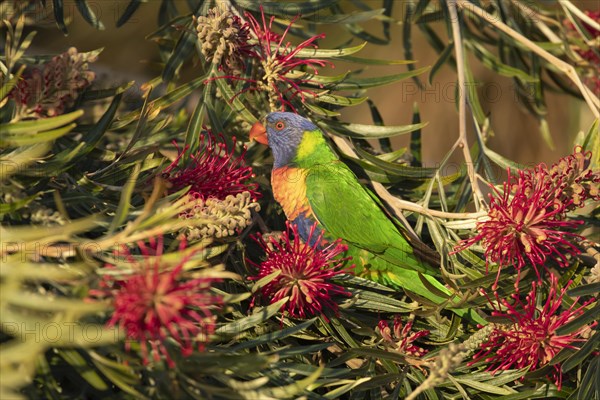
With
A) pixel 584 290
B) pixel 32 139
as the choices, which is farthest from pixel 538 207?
pixel 32 139

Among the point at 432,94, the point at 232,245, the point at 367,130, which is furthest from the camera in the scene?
the point at 432,94

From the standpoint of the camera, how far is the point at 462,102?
148 cm

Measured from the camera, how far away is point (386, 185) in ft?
4.87

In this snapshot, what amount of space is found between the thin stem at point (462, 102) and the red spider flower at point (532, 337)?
27 cm

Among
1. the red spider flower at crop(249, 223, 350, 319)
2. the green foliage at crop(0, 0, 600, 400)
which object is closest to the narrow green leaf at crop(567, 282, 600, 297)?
the green foliage at crop(0, 0, 600, 400)

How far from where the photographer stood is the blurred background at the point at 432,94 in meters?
2.54

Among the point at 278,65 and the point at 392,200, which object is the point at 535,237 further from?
the point at 278,65

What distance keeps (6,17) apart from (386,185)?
0.88 m

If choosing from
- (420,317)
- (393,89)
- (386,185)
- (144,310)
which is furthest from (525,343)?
(393,89)

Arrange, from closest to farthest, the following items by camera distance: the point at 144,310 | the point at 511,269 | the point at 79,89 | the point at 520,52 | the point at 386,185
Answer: the point at 144,310
the point at 79,89
the point at 511,269
the point at 386,185
the point at 520,52

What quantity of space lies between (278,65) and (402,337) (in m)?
0.61

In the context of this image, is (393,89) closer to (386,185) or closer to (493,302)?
(386,185)

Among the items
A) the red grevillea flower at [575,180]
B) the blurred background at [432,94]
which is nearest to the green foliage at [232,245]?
the red grevillea flower at [575,180]

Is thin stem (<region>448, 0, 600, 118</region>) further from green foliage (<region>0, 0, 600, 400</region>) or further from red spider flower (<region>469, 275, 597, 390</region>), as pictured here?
red spider flower (<region>469, 275, 597, 390</region>)
